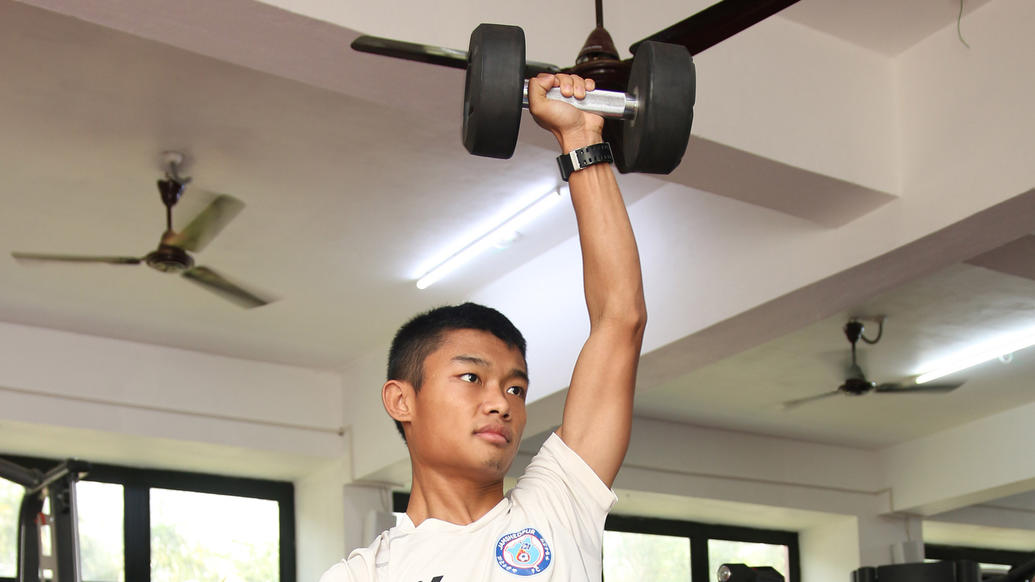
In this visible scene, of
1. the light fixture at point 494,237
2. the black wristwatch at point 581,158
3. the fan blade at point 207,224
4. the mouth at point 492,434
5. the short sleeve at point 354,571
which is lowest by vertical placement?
the short sleeve at point 354,571

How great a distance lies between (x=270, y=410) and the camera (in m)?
6.46

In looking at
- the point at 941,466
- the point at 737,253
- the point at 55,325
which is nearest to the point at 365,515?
the point at 55,325

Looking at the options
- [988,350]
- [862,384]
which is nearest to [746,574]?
[862,384]

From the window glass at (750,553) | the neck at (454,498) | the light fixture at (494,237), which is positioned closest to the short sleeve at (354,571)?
the neck at (454,498)

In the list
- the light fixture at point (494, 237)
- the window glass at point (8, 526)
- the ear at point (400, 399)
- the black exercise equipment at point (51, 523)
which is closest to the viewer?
the ear at point (400, 399)

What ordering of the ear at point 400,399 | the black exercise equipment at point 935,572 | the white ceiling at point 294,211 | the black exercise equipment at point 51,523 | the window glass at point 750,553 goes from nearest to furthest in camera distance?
the ear at point 400,399 < the black exercise equipment at point 935,572 < the black exercise equipment at point 51,523 < the white ceiling at point 294,211 < the window glass at point 750,553

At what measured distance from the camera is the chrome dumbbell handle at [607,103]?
154cm

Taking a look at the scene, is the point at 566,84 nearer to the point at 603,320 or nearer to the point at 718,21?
the point at 603,320

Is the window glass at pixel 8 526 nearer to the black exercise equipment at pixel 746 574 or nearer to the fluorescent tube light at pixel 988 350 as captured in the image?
the fluorescent tube light at pixel 988 350

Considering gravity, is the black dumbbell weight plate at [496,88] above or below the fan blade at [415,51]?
below

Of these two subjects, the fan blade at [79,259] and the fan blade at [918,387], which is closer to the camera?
the fan blade at [79,259]

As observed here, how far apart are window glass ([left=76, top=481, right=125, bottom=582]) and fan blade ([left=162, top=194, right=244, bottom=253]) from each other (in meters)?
2.64

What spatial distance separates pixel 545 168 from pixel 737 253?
2.54 feet

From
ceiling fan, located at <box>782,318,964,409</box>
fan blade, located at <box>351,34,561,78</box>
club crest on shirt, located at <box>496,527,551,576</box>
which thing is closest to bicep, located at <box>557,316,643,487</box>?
club crest on shirt, located at <box>496,527,551,576</box>
